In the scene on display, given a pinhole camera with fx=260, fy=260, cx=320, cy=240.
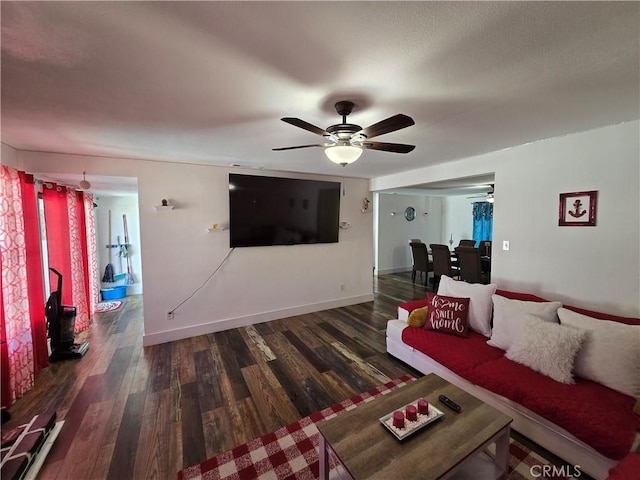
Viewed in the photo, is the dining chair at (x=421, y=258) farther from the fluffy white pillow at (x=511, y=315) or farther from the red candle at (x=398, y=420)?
the red candle at (x=398, y=420)

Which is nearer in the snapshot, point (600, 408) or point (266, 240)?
point (600, 408)

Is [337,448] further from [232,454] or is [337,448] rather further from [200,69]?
[200,69]

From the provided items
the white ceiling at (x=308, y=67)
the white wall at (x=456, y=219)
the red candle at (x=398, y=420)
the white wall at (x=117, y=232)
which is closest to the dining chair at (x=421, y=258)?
the white wall at (x=456, y=219)

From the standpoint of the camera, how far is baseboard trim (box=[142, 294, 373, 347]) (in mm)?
3254

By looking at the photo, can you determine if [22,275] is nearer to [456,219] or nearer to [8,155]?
[8,155]

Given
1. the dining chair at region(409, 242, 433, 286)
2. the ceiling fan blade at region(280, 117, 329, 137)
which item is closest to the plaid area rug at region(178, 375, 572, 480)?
the ceiling fan blade at region(280, 117, 329, 137)

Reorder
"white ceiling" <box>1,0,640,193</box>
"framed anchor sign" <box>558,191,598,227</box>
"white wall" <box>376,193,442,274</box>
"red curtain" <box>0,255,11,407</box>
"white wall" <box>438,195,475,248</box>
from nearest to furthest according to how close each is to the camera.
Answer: "white ceiling" <box>1,0,640,193</box> → "red curtain" <box>0,255,11,407</box> → "framed anchor sign" <box>558,191,598,227</box> → "white wall" <box>376,193,442,274</box> → "white wall" <box>438,195,475,248</box>

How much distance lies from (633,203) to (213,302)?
14.3ft

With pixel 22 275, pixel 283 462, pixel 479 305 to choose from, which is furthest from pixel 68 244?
pixel 479 305

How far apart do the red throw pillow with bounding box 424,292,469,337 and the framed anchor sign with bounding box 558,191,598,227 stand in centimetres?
116

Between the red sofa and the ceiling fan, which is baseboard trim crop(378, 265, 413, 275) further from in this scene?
the ceiling fan

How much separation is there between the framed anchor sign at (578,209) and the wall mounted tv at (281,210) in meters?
2.77

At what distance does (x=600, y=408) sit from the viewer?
59.1 inches

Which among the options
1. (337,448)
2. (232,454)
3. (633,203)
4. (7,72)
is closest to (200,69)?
(7,72)
